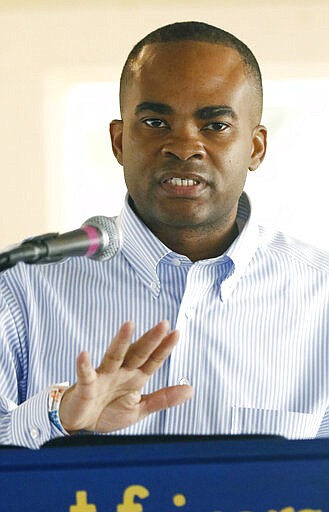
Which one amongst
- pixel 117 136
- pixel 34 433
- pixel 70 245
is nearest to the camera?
pixel 70 245

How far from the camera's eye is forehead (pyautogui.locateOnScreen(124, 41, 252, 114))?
1.67 metres

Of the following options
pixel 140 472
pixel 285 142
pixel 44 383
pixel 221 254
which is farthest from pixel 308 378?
pixel 285 142

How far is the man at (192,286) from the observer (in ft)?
5.37

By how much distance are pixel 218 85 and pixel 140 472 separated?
3.52 feet

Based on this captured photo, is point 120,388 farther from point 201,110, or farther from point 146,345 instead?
point 201,110

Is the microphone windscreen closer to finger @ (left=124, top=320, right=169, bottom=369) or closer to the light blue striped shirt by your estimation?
finger @ (left=124, top=320, right=169, bottom=369)

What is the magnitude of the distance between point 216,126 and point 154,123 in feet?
0.38

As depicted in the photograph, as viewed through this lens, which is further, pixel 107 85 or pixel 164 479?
pixel 107 85

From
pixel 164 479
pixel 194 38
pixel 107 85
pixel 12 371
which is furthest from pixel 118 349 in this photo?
pixel 107 85

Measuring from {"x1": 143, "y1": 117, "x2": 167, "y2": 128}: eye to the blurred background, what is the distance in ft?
10.9

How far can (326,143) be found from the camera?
5.10m

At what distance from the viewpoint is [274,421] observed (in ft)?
5.31

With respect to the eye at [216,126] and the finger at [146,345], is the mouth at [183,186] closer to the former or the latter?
the eye at [216,126]

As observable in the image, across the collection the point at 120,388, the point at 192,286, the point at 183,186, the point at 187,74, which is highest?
the point at 187,74
